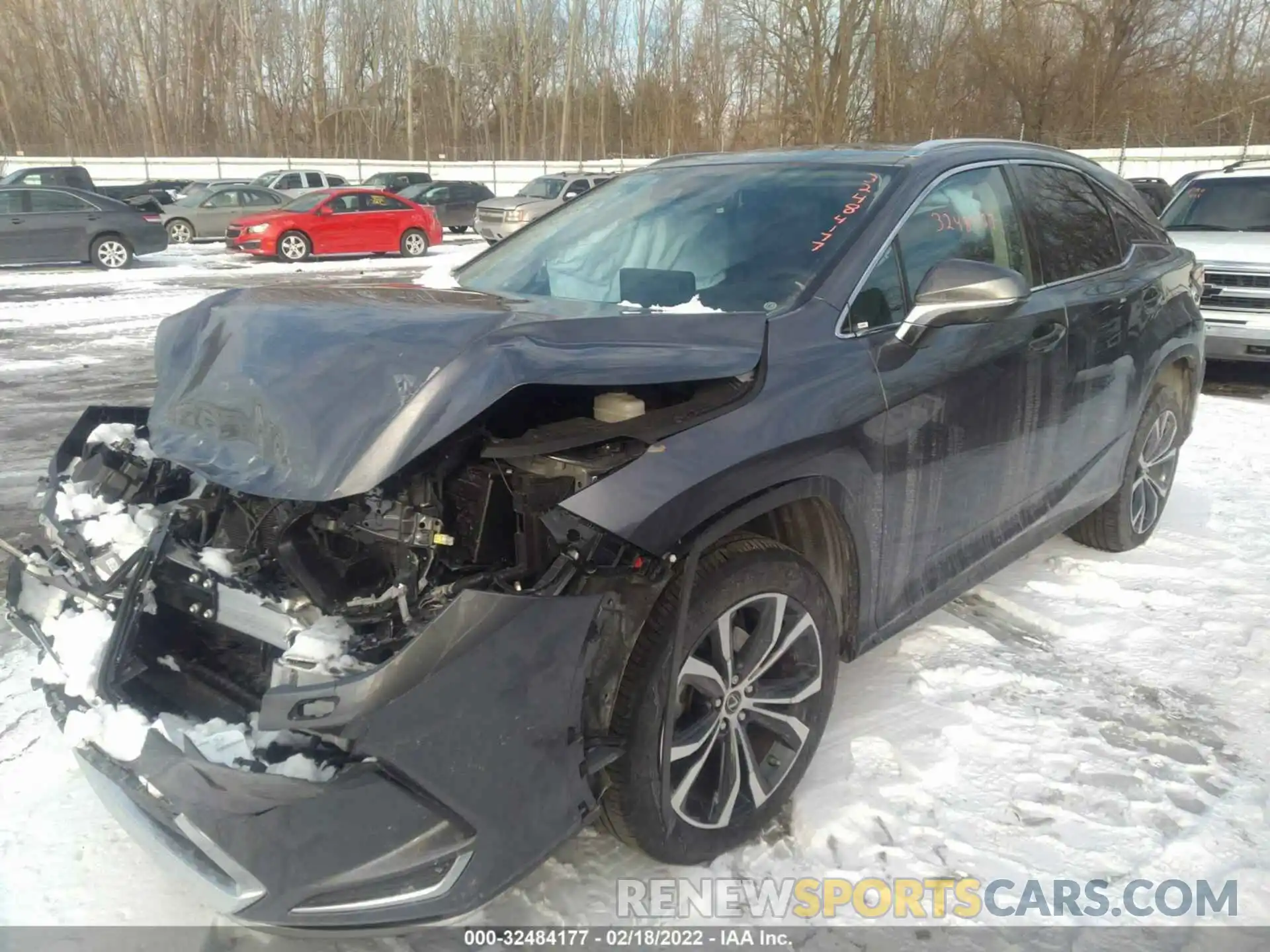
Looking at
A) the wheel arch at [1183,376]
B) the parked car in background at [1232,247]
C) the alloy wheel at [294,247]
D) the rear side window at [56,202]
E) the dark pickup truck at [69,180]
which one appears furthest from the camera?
the alloy wheel at [294,247]

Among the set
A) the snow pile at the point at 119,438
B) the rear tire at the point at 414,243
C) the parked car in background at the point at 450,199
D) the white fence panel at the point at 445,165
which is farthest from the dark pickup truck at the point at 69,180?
the snow pile at the point at 119,438

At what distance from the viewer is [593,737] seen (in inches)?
83.8

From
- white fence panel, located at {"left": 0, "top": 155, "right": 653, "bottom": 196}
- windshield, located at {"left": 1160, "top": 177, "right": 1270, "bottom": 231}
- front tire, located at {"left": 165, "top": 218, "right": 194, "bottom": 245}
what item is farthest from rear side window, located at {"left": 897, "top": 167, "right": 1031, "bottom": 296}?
white fence panel, located at {"left": 0, "top": 155, "right": 653, "bottom": 196}

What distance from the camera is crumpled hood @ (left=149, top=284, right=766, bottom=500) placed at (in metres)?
2.07

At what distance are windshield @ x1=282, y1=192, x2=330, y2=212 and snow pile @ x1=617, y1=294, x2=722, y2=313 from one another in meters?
18.9

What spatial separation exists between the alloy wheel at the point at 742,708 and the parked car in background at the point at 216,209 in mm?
23423

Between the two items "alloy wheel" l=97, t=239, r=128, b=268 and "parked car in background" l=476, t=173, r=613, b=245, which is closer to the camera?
"alloy wheel" l=97, t=239, r=128, b=268

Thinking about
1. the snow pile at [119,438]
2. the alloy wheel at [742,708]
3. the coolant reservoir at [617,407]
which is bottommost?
the alloy wheel at [742,708]

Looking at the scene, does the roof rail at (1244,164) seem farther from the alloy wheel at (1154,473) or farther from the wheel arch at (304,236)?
the wheel arch at (304,236)

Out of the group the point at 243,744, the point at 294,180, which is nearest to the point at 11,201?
the point at 294,180

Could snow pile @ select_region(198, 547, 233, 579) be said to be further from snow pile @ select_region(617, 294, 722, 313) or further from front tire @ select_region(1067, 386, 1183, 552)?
front tire @ select_region(1067, 386, 1183, 552)

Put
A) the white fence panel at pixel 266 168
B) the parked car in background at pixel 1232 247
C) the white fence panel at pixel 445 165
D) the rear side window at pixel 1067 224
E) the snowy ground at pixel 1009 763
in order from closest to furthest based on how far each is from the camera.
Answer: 1. the snowy ground at pixel 1009 763
2. the rear side window at pixel 1067 224
3. the parked car in background at pixel 1232 247
4. the white fence panel at pixel 445 165
5. the white fence panel at pixel 266 168

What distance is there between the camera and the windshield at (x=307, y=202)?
19.9 m

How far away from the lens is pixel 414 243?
71.5 feet
